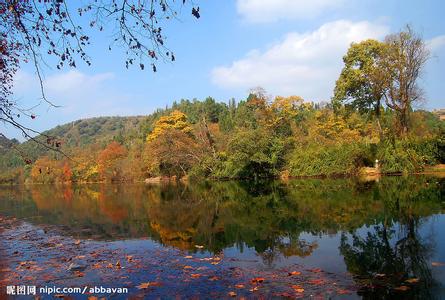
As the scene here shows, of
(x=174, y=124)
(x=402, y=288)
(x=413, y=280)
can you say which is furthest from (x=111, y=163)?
(x=402, y=288)

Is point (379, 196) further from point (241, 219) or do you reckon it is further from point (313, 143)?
point (313, 143)

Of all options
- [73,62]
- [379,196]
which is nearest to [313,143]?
[379,196]

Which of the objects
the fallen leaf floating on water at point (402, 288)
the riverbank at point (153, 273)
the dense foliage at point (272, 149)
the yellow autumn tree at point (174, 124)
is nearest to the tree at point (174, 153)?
the dense foliage at point (272, 149)

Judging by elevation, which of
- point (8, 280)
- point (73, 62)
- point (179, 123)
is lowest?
point (8, 280)

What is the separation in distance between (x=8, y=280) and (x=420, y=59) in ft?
108

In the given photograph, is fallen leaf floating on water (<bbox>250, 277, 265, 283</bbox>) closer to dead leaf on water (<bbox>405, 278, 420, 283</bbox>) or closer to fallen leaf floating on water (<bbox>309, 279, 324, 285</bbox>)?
fallen leaf floating on water (<bbox>309, 279, 324, 285</bbox>)

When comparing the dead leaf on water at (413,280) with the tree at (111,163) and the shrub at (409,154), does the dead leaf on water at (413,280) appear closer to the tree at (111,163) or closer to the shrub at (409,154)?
the shrub at (409,154)

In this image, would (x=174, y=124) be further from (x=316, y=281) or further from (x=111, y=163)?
(x=316, y=281)

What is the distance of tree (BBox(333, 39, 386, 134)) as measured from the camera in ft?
114

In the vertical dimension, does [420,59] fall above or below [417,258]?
above

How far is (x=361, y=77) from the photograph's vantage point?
35.8 metres

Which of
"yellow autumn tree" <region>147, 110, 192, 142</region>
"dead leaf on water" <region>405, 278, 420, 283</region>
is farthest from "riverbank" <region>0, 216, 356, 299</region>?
"yellow autumn tree" <region>147, 110, 192, 142</region>

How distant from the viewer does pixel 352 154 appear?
33188 millimetres

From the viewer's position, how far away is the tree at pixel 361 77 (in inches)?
1373
